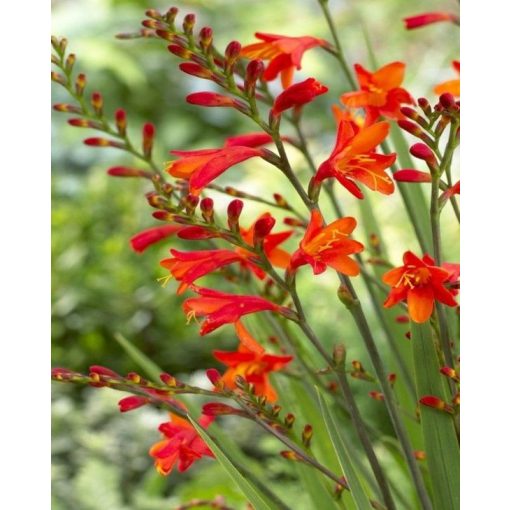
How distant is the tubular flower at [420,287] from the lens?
53 centimetres

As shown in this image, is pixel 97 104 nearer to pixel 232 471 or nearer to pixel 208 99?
pixel 208 99

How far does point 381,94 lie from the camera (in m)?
Result: 0.64

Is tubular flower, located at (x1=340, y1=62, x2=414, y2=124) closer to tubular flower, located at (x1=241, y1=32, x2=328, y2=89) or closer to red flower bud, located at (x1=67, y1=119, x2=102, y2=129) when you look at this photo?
tubular flower, located at (x1=241, y1=32, x2=328, y2=89)

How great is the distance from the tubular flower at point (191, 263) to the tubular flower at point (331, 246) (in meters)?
0.06

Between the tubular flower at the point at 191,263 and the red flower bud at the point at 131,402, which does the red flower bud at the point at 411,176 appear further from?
the red flower bud at the point at 131,402

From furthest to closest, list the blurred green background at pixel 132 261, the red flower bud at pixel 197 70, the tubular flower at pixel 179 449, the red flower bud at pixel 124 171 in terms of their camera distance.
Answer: the blurred green background at pixel 132 261 < the red flower bud at pixel 124 171 < the tubular flower at pixel 179 449 < the red flower bud at pixel 197 70

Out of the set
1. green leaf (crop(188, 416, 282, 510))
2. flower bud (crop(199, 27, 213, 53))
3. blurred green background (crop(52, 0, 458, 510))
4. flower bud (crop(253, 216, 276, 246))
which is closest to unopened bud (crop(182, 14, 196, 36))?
flower bud (crop(199, 27, 213, 53))

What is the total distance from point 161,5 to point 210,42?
4.05 meters

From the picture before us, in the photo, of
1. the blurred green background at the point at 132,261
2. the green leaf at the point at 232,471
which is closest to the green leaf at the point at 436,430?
the green leaf at the point at 232,471

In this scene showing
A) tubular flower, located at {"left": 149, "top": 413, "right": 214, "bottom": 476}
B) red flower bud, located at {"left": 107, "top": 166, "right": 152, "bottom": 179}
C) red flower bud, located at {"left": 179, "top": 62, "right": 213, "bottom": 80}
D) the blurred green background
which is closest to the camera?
red flower bud, located at {"left": 179, "top": 62, "right": 213, "bottom": 80}

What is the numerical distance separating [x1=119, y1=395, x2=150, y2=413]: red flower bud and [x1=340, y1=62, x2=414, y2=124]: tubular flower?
0.23 meters

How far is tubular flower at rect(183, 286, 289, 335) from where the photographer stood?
55 cm
